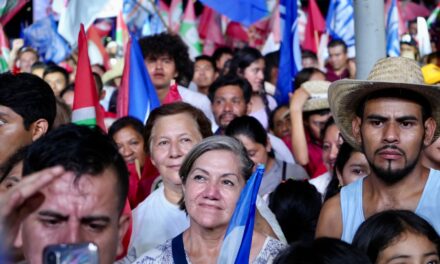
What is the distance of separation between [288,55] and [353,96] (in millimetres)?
5257

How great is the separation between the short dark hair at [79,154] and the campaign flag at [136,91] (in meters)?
5.12

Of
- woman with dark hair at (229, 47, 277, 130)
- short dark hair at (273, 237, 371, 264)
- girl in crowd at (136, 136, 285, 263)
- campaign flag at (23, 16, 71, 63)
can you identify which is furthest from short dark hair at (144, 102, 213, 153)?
campaign flag at (23, 16, 71, 63)

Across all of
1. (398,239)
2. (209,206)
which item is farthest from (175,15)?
(398,239)

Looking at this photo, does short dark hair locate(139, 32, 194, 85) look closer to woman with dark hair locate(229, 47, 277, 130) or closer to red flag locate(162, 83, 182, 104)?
woman with dark hair locate(229, 47, 277, 130)

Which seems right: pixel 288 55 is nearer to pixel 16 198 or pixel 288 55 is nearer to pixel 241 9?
pixel 241 9

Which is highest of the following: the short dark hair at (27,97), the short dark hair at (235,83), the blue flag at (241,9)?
the blue flag at (241,9)

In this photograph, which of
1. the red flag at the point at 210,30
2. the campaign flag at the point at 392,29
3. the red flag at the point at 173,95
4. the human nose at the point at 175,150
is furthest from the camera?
the red flag at the point at 210,30

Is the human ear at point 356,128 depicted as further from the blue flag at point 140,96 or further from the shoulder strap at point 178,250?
the blue flag at point 140,96

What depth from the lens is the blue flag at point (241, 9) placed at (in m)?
9.37

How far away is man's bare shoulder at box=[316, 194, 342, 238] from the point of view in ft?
17.4

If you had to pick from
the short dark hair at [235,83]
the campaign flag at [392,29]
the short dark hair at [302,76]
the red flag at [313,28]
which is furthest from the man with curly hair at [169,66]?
the red flag at [313,28]

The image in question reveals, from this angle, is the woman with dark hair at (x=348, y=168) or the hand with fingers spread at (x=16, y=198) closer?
the hand with fingers spread at (x=16, y=198)

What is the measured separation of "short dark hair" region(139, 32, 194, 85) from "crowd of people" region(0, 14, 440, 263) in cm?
94

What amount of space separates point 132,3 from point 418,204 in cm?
992
